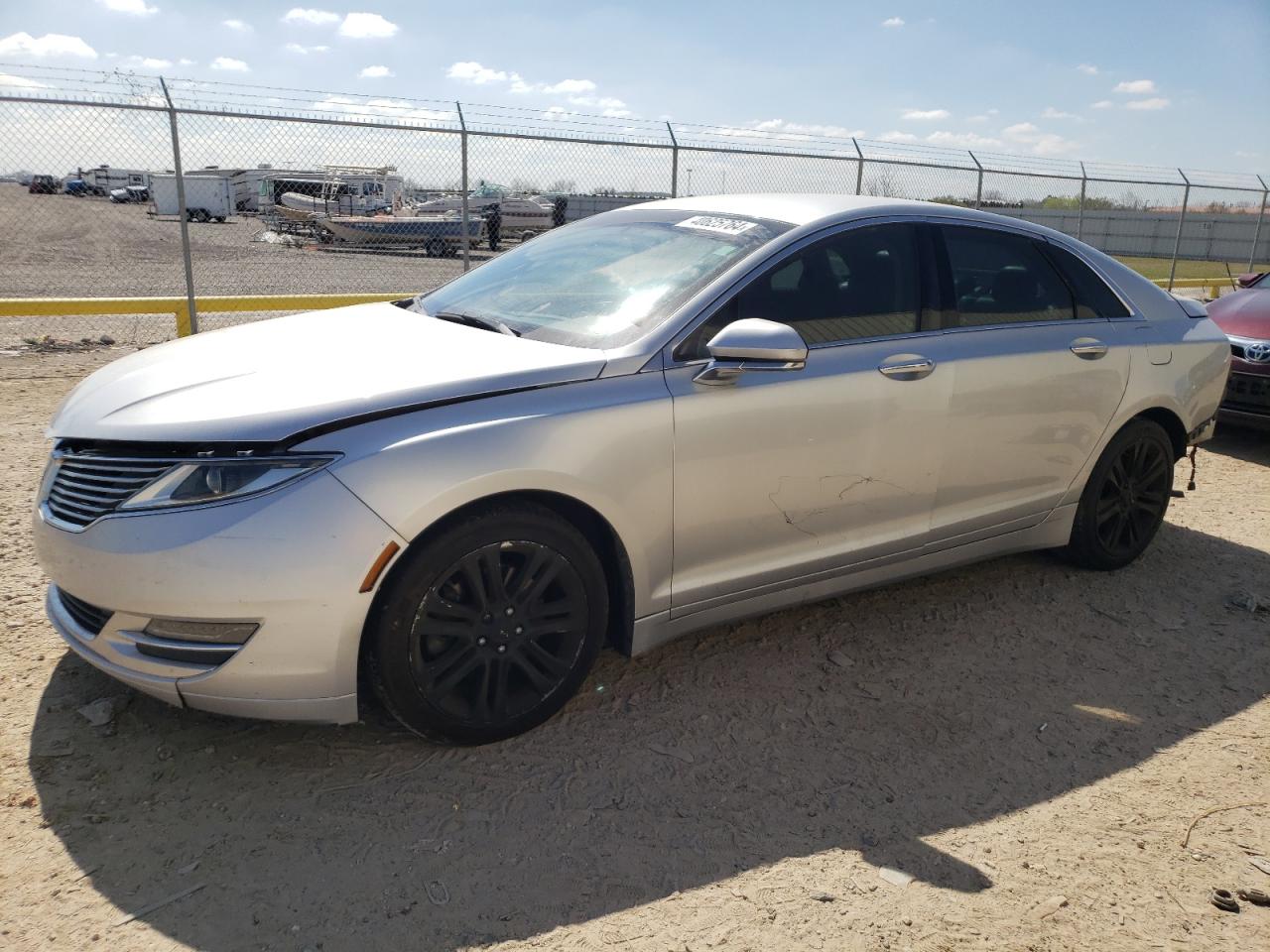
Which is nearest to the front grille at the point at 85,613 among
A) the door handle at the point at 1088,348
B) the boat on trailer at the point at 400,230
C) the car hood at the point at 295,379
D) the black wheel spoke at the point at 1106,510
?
the car hood at the point at 295,379

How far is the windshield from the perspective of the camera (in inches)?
126

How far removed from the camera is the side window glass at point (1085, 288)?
422 centimetres

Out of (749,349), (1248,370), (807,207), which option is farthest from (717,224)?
(1248,370)

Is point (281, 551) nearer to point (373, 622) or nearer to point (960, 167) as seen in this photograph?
point (373, 622)

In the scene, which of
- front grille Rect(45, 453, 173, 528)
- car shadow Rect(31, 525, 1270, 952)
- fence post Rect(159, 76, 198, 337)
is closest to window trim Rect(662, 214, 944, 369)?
car shadow Rect(31, 525, 1270, 952)

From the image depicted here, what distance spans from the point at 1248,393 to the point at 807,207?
16.6 ft

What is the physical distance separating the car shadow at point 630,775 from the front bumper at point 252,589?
1.08 feet

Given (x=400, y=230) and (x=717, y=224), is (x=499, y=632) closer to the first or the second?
(x=717, y=224)

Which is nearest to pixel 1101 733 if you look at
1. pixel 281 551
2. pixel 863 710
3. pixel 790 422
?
pixel 863 710

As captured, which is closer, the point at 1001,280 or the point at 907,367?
the point at 907,367

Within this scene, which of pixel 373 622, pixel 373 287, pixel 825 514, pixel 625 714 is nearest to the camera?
pixel 373 622

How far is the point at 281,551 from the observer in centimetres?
246

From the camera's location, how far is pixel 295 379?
2.80 m

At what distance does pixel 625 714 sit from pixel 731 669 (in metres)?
0.52
